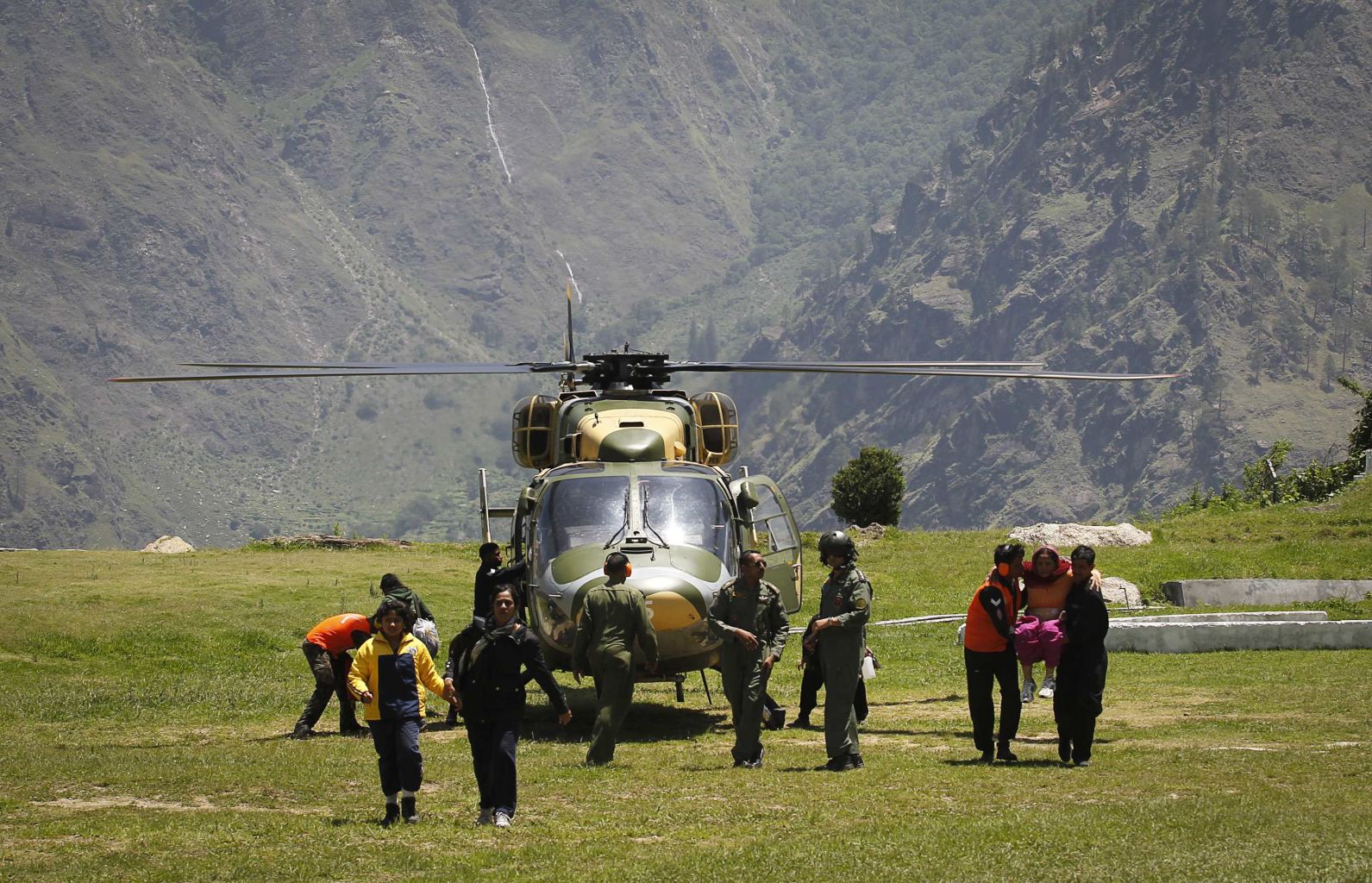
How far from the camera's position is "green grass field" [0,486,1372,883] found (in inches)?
459

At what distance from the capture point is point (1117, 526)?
133 ft

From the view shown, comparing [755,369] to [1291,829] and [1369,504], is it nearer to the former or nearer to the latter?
[1291,829]

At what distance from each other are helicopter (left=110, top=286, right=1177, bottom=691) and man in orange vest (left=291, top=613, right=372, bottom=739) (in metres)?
1.96

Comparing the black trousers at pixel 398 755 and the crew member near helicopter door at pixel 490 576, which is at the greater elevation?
the crew member near helicopter door at pixel 490 576

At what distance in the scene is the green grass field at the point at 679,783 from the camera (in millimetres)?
11648

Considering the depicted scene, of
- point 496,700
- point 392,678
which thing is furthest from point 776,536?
point 392,678

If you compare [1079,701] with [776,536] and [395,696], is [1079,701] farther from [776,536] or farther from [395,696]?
[776,536]

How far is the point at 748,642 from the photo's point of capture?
1608 centimetres

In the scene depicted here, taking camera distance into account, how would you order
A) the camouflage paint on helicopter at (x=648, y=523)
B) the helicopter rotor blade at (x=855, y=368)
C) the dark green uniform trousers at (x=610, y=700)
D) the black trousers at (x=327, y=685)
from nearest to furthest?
the dark green uniform trousers at (x=610, y=700) → the black trousers at (x=327, y=685) → the camouflage paint on helicopter at (x=648, y=523) → the helicopter rotor blade at (x=855, y=368)

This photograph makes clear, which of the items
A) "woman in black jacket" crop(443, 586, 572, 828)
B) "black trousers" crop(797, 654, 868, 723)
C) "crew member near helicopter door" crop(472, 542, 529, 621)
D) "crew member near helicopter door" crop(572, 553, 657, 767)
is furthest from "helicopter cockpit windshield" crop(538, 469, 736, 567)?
"woman in black jacket" crop(443, 586, 572, 828)

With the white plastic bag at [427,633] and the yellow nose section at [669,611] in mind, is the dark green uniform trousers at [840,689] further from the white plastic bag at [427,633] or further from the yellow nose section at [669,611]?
the white plastic bag at [427,633]

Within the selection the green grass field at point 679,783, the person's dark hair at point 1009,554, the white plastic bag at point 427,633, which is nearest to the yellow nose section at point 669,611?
the green grass field at point 679,783

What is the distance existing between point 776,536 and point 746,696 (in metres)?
5.06

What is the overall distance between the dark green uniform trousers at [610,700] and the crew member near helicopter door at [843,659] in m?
1.70
